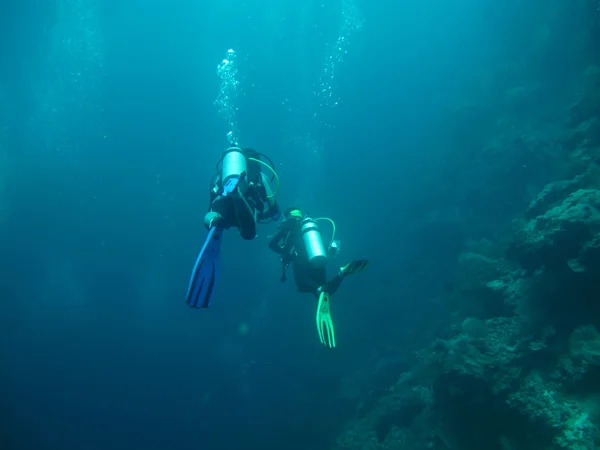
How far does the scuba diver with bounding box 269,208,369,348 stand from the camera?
4.79 meters

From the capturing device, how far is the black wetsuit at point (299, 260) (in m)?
5.03

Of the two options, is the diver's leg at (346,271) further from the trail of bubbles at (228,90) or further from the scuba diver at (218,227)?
the trail of bubbles at (228,90)

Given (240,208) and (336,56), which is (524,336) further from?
(336,56)

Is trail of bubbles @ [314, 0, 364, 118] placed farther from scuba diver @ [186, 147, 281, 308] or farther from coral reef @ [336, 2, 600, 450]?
scuba diver @ [186, 147, 281, 308]

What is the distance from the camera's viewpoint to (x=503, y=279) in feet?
30.3

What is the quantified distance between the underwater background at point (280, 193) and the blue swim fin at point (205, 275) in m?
8.21

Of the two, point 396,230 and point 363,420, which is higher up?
point 396,230

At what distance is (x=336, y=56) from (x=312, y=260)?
2112 centimetres

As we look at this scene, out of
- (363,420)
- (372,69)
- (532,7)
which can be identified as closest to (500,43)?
(532,7)

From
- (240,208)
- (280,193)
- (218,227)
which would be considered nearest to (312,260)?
(218,227)

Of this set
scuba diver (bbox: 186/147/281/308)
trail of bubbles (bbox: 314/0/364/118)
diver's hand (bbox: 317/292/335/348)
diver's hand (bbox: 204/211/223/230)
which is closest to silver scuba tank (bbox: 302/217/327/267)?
diver's hand (bbox: 317/292/335/348)

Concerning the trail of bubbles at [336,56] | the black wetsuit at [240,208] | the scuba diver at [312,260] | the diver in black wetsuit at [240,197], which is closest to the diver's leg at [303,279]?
the scuba diver at [312,260]

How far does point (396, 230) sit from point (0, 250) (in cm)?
2345

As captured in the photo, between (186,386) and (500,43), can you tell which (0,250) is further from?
(500,43)
